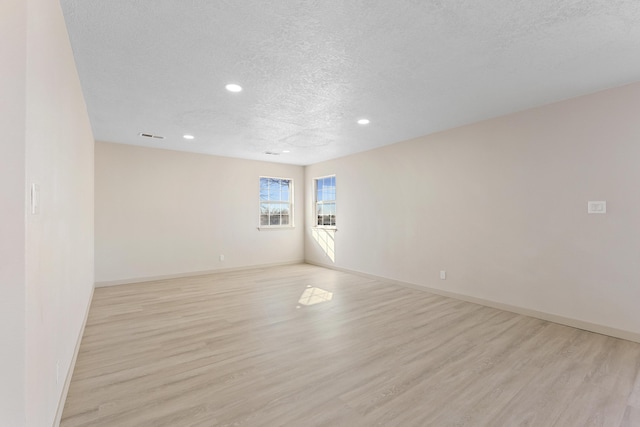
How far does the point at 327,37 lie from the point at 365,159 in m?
3.86

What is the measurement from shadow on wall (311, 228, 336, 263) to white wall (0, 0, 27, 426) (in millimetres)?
5787

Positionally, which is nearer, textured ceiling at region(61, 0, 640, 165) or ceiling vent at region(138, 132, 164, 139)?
textured ceiling at region(61, 0, 640, 165)

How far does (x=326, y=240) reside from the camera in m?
6.95

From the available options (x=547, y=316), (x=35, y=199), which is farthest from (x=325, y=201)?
(x=35, y=199)

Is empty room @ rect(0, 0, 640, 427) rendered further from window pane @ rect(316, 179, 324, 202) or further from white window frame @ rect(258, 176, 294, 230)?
window pane @ rect(316, 179, 324, 202)

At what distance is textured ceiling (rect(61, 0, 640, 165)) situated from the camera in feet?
6.20

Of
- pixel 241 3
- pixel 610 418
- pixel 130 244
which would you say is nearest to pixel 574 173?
pixel 610 418

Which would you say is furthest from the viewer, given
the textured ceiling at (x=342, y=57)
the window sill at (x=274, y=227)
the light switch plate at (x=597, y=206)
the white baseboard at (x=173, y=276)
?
the window sill at (x=274, y=227)

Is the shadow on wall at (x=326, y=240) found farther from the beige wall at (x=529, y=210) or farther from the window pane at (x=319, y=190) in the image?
the beige wall at (x=529, y=210)

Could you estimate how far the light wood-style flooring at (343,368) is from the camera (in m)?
1.85

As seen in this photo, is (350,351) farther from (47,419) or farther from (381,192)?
(381,192)

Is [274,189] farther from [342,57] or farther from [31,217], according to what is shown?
[31,217]

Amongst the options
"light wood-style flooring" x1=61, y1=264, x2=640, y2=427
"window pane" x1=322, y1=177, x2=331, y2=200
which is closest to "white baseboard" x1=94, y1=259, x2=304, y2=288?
"light wood-style flooring" x1=61, y1=264, x2=640, y2=427

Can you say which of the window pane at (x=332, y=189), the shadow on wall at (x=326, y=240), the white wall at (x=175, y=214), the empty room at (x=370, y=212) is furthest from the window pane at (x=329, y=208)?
the empty room at (x=370, y=212)
